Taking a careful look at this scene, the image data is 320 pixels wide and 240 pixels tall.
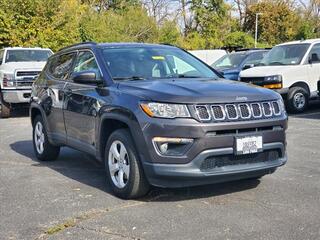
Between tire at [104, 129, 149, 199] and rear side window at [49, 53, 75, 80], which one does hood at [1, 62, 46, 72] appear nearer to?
rear side window at [49, 53, 75, 80]

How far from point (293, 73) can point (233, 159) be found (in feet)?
28.2

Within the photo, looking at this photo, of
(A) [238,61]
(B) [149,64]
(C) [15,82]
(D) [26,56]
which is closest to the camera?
(B) [149,64]

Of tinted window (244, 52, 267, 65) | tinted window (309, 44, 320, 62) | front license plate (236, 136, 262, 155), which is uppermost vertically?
tinted window (309, 44, 320, 62)

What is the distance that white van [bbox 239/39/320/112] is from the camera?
13.3 metres

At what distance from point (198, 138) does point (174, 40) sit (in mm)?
39976

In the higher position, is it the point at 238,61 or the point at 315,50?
the point at 315,50

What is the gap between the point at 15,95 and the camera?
564 inches

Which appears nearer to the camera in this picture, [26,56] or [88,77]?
[88,77]

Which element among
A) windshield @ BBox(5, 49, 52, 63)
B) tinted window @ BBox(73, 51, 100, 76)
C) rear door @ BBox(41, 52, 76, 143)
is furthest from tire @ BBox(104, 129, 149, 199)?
windshield @ BBox(5, 49, 52, 63)

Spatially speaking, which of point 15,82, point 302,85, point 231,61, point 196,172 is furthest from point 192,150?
point 231,61

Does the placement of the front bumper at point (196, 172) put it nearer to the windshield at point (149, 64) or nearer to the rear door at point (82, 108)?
the rear door at point (82, 108)

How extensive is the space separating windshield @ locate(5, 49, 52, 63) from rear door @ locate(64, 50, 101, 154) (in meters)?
9.05

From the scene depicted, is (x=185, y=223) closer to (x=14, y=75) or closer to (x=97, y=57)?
(x=97, y=57)

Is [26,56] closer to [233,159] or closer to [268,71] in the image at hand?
[268,71]
